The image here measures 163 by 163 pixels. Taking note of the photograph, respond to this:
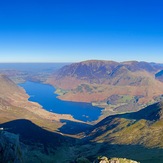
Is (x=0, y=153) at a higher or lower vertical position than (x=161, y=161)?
higher

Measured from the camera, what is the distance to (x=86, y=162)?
102000mm

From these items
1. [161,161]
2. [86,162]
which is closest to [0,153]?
[86,162]

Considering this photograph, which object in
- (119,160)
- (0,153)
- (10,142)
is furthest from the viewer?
(10,142)

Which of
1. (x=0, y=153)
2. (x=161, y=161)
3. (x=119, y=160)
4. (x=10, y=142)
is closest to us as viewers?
(x=119, y=160)

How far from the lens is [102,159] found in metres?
91.6

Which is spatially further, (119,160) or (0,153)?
(0,153)

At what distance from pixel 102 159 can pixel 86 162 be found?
40.0 ft

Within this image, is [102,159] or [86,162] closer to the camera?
[102,159]

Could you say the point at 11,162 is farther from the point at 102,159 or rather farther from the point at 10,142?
the point at 102,159

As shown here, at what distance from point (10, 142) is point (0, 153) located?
39.4 feet

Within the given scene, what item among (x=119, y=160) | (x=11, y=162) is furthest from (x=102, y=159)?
(x=11, y=162)

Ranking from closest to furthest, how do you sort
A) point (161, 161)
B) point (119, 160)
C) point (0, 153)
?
A: 1. point (119, 160)
2. point (0, 153)
3. point (161, 161)

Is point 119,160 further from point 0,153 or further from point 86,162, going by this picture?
point 0,153

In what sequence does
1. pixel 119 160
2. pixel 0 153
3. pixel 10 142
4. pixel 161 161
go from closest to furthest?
pixel 119 160 < pixel 0 153 < pixel 10 142 < pixel 161 161
